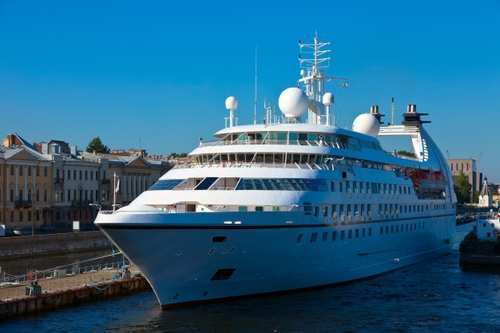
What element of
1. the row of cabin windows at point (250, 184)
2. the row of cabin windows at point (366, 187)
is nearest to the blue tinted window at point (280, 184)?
the row of cabin windows at point (250, 184)

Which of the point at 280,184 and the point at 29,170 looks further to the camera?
the point at 29,170

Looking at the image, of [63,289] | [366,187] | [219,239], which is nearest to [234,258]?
[219,239]

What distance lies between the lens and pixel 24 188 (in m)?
78.8

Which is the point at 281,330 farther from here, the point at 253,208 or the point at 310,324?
the point at 253,208

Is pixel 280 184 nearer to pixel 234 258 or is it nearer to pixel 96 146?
pixel 234 258

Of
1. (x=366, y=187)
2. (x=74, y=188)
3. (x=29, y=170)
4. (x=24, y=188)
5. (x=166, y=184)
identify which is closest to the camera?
(x=166, y=184)

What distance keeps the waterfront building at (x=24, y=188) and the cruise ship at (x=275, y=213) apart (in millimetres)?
37870

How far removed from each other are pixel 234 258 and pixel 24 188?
167 feet

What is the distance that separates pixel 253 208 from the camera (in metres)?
35.8

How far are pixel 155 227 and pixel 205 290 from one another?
13.3 feet

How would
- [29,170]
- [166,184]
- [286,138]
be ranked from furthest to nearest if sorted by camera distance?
[29,170] → [286,138] → [166,184]

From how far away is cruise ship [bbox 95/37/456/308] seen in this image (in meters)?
32.2

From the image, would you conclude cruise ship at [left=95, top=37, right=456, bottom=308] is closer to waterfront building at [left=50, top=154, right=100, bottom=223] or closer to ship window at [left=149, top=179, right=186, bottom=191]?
ship window at [left=149, top=179, right=186, bottom=191]

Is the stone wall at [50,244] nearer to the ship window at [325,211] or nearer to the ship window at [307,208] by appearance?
the ship window at [325,211]
